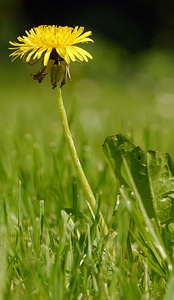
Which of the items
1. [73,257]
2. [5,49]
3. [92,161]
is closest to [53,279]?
[73,257]

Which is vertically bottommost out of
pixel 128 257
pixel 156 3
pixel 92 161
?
pixel 128 257

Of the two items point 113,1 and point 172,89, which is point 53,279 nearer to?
point 172,89

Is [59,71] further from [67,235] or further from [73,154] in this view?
[67,235]

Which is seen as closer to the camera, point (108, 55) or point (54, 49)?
point (54, 49)

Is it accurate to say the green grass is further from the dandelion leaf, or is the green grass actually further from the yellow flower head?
the yellow flower head

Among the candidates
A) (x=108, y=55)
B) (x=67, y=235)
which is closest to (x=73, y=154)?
(x=67, y=235)

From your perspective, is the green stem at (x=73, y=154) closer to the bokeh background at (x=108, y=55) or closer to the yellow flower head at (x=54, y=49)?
the yellow flower head at (x=54, y=49)

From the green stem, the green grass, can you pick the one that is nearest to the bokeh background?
the green grass

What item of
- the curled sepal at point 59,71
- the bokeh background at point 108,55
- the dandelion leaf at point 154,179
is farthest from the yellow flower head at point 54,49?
the bokeh background at point 108,55
